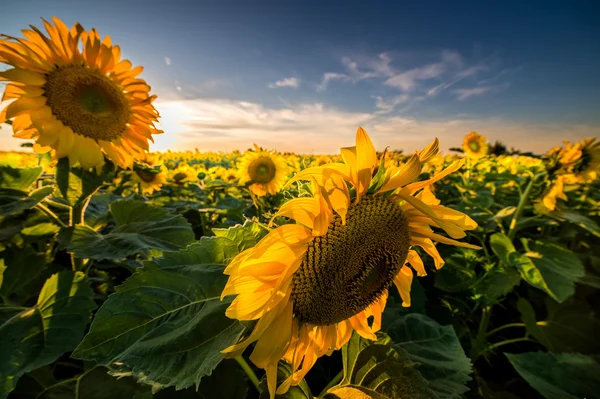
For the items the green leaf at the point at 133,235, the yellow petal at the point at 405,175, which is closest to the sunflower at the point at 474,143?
the green leaf at the point at 133,235

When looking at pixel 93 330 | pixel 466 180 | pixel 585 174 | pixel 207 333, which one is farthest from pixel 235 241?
pixel 466 180

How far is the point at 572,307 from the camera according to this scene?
2.88m

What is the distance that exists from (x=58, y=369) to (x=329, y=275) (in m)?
1.83

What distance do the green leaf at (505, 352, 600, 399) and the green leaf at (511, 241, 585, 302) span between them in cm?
101

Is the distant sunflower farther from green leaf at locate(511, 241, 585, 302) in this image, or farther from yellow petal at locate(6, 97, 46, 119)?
yellow petal at locate(6, 97, 46, 119)

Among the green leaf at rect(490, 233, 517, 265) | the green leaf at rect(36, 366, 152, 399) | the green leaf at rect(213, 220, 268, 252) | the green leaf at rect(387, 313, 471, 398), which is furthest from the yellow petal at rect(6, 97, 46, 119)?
the green leaf at rect(490, 233, 517, 265)

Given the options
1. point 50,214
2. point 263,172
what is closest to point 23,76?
point 50,214

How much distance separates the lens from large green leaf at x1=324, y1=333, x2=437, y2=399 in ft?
2.77

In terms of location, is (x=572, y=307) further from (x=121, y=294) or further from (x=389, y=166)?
(x=121, y=294)

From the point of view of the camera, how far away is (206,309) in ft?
2.68

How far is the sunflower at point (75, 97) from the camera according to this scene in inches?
65.0

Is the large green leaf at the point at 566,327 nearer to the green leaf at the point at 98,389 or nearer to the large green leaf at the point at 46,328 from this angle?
the green leaf at the point at 98,389

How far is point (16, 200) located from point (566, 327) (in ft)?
12.8

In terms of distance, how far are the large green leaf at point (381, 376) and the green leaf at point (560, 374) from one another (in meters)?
0.90
